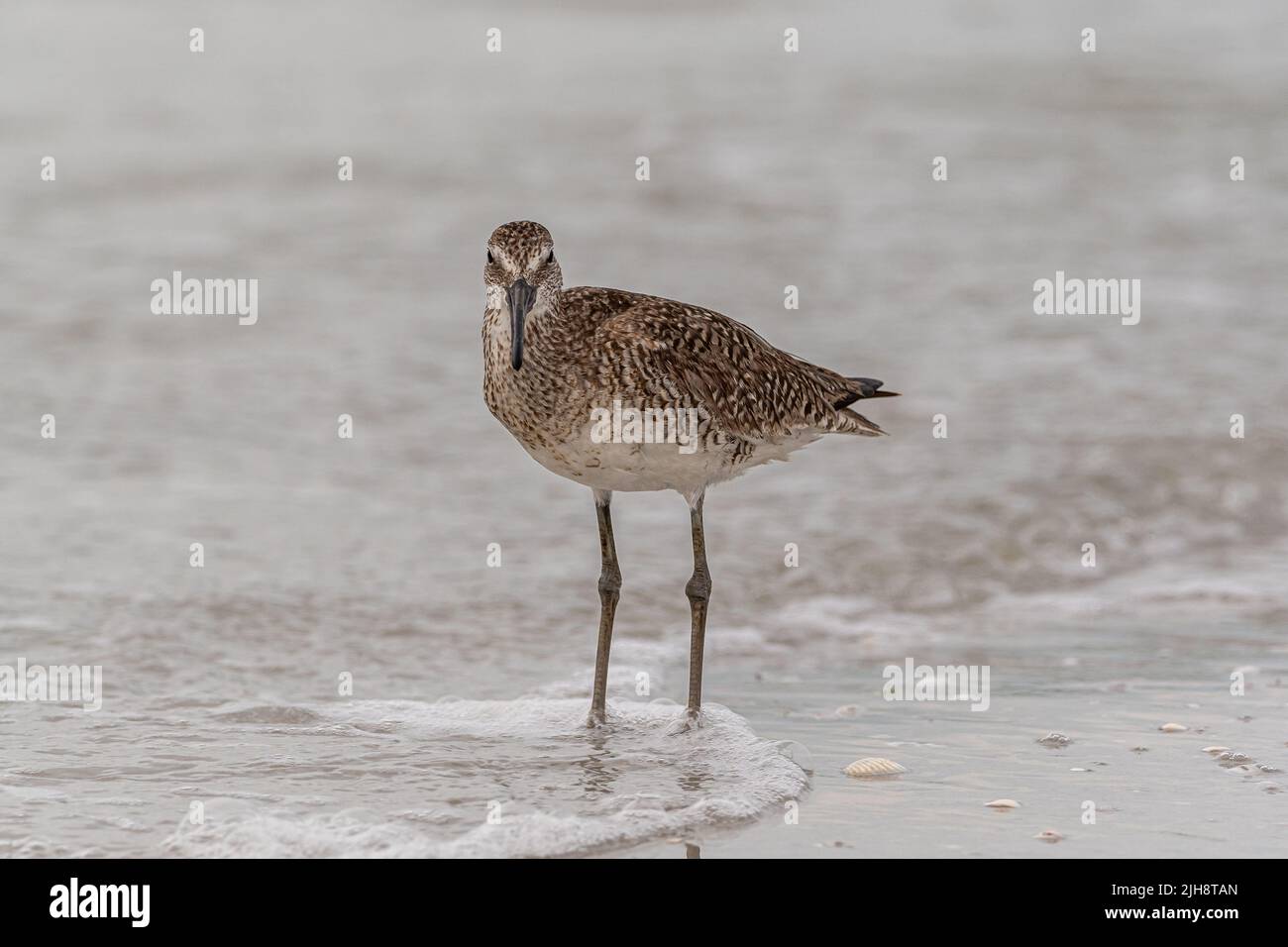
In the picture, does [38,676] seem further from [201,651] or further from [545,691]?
[545,691]

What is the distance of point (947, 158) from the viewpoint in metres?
17.1

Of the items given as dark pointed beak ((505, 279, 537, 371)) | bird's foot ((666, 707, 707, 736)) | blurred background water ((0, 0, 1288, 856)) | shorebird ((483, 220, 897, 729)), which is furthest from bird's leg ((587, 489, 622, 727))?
dark pointed beak ((505, 279, 537, 371))

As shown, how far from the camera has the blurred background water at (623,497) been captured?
19.1 ft

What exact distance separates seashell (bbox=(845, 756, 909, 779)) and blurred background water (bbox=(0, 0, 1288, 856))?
65mm

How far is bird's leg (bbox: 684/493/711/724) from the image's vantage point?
21.3ft

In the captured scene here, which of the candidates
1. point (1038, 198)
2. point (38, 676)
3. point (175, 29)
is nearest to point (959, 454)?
point (38, 676)

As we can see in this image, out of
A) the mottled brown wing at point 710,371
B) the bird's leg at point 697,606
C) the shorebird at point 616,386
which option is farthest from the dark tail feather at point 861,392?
the bird's leg at point 697,606

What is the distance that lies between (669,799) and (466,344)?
23.0 ft

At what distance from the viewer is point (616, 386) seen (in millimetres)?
6008

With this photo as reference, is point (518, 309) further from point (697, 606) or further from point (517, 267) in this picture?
point (697, 606)

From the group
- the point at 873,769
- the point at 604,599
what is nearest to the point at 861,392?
the point at 604,599

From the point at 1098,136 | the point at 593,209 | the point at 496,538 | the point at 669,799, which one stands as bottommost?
the point at 669,799

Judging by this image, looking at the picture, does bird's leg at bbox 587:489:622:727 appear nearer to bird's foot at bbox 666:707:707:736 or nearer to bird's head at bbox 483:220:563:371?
bird's foot at bbox 666:707:707:736

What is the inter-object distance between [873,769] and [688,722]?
845 millimetres
